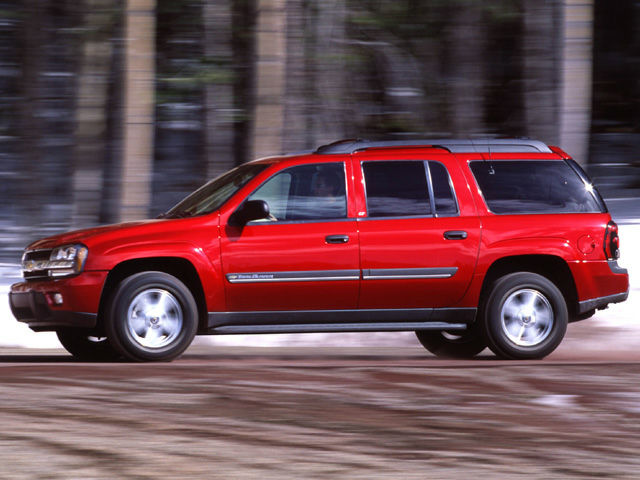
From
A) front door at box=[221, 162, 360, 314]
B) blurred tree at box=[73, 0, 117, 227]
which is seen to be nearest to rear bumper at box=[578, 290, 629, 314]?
front door at box=[221, 162, 360, 314]

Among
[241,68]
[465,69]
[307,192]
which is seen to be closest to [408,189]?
[307,192]

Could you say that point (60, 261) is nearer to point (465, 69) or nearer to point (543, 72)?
point (543, 72)

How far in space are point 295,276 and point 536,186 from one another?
7.08ft

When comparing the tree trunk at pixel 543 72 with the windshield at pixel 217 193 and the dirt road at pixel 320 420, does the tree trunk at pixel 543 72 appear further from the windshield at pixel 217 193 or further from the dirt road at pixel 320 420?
the windshield at pixel 217 193

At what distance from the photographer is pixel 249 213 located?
9.09m

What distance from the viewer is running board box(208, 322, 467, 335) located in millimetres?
9266

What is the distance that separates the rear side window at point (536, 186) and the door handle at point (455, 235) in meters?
0.48

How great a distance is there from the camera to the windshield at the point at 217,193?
9.46m

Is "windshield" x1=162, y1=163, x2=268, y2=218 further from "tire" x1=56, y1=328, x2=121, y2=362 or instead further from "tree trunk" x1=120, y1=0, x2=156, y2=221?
"tree trunk" x1=120, y1=0, x2=156, y2=221

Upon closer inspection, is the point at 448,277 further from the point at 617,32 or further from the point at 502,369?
the point at 617,32

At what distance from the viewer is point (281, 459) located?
555 centimetres

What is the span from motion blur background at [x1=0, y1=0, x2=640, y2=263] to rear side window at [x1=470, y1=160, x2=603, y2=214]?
3.67 metres

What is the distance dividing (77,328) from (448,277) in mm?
2938

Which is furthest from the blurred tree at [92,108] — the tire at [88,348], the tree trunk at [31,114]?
the tire at [88,348]
